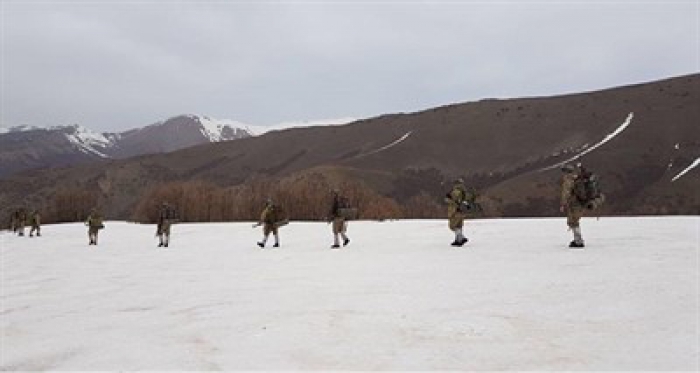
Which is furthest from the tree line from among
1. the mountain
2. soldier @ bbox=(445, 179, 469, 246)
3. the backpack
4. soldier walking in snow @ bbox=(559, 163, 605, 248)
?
the backpack

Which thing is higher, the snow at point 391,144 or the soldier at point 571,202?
the snow at point 391,144

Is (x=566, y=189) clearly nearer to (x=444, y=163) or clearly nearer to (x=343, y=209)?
(x=343, y=209)

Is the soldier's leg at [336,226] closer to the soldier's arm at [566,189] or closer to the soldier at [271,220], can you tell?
the soldier at [271,220]

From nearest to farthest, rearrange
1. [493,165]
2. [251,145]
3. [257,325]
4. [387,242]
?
[257,325] → [387,242] → [493,165] → [251,145]

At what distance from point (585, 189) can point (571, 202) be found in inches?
19.7

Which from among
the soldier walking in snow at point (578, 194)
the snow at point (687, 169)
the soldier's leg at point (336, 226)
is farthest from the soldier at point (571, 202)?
the snow at point (687, 169)

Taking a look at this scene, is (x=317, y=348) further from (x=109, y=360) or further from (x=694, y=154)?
(x=694, y=154)

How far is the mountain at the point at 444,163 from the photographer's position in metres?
62.5

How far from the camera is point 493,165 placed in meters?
114

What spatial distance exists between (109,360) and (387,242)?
14.5 meters

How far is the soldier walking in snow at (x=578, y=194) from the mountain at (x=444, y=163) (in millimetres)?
30894

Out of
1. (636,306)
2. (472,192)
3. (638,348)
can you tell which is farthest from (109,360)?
(472,192)

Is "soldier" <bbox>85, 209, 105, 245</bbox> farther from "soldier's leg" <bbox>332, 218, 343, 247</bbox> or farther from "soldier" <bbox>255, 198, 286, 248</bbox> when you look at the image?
"soldier's leg" <bbox>332, 218, 343, 247</bbox>

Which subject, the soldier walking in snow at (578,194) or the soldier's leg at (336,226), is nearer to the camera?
the soldier walking in snow at (578,194)
